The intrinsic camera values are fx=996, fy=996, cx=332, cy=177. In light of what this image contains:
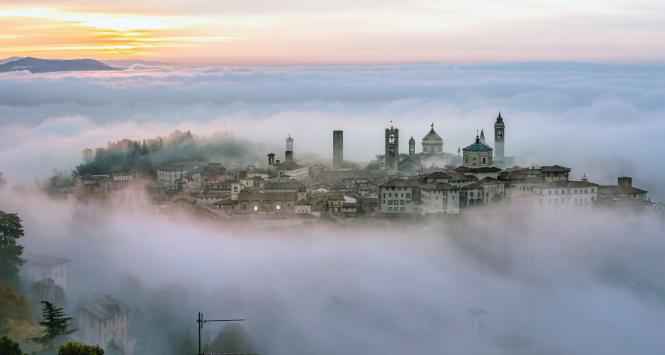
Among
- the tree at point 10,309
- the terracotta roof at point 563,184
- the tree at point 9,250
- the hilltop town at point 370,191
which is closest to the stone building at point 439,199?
the hilltop town at point 370,191

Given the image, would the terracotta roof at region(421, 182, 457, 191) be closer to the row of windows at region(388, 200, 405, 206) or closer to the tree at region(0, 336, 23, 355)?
the row of windows at region(388, 200, 405, 206)

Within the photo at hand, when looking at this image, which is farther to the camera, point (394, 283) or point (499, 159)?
point (499, 159)

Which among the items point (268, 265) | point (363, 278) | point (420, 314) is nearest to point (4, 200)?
point (268, 265)

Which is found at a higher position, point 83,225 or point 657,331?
point 83,225

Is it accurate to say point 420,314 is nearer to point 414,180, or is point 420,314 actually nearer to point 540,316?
point 540,316

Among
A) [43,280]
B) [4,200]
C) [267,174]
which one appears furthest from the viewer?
[267,174]

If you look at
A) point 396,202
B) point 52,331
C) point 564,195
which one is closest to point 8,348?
point 52,331

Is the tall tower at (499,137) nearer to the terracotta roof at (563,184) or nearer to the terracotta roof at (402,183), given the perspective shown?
the terracotta roof at (563,184)
